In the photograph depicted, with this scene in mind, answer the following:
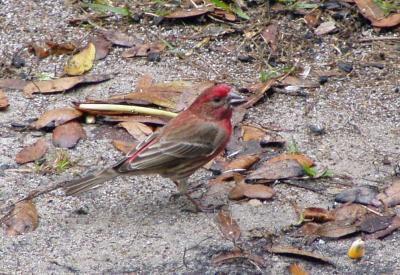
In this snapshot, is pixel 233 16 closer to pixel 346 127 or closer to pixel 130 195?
pixel 346 127

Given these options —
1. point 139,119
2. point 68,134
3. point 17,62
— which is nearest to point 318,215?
point 139,119

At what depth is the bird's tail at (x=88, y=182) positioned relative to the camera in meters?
7.28

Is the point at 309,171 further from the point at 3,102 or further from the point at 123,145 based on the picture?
the point at 3,102

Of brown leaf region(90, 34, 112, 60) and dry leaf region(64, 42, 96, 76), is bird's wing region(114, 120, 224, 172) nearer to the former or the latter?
dry leaf region(64, 42, 96, 76)

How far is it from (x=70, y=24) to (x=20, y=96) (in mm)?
1108

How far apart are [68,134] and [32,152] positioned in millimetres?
347

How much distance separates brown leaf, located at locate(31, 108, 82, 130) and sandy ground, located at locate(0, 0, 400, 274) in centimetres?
10

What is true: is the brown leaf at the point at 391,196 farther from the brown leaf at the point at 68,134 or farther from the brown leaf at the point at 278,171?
the brown leaf at the point at 68,134

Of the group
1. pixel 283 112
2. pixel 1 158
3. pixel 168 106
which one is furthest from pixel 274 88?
pixel 1 158

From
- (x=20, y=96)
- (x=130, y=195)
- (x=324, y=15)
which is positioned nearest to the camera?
(x=130, y=195)

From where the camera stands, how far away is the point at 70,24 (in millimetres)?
9625

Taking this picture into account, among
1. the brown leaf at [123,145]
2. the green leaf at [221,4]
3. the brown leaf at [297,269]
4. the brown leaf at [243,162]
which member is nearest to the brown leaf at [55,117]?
the brown leaf at [123,145]

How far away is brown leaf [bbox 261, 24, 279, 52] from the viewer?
30.0 ft

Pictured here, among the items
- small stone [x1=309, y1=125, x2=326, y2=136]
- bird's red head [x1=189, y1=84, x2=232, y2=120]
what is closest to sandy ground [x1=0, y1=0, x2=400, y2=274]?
small stone [x1=309, y1=125, x2=326, y2=136]
